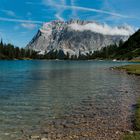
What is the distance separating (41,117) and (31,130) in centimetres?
425

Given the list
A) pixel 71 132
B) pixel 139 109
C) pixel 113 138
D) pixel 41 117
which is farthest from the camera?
pixel 139 109

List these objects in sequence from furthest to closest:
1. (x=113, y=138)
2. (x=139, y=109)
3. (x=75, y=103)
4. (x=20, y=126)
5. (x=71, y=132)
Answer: (x=75, y=103), (x=139, y=109), (x=20, y=126), (x=71, y=132), (x=113, y=138)

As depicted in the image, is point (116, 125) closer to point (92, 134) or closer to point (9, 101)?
point (92, 134)

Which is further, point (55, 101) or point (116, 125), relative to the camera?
point (55, 101)

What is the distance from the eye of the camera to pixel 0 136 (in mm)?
19906

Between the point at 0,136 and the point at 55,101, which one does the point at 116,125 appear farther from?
the point at 55,101

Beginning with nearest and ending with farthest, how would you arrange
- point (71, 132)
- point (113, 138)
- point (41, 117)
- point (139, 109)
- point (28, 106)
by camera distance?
point (113, 138)
point (71, 132)
point (41, 117)
point (139, 109)
point (28, 106)

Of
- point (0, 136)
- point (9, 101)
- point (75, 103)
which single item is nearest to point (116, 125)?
point (0, 136)

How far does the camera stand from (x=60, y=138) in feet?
63.9

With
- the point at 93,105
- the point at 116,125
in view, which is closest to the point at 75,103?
the point at 93,105

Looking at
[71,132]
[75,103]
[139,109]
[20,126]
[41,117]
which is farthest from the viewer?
[75,103]

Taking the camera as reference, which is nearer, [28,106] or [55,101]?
[28,106]

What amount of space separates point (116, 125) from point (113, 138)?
3.57 m

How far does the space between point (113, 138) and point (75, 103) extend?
14514 mm
